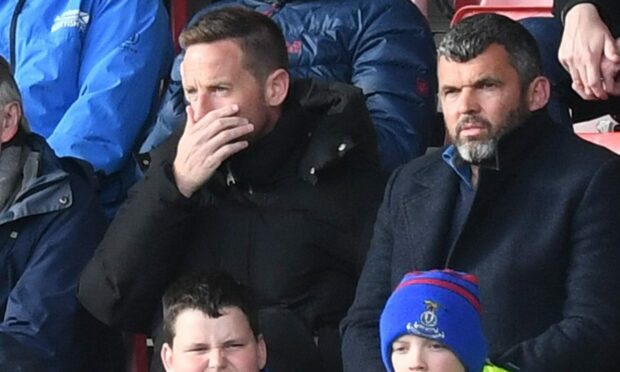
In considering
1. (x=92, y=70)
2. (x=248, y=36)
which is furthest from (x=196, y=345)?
(x=92, y=70)

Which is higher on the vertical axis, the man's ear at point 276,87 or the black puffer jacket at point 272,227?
the man's ear at point 276,87

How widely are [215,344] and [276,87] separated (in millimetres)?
984

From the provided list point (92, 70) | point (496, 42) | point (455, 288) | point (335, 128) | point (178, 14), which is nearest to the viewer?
point (455, 288)

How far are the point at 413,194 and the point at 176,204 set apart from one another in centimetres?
65

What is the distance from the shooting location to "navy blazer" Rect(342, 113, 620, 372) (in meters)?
3.56

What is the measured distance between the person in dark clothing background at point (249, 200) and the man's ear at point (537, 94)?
0.57 m

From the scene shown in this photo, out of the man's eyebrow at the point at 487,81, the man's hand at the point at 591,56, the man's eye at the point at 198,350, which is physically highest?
the man's hand at the point at 591,56

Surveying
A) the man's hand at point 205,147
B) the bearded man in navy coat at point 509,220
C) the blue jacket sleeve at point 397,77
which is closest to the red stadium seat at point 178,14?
the blue jacket sleeve at point 397,77

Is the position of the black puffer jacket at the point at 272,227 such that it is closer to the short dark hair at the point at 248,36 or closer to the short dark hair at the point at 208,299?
the short dark hair at the point at 248,36

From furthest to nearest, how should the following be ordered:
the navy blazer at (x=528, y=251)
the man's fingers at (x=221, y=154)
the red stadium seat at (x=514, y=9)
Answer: the red stadium seat at (x=514, y=9) → the man's fingers at (x=221, y=154) → the navy blazer at (x=528, y=251)

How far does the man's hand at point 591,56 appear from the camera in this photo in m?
3.59

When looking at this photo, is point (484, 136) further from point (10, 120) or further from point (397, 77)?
point (10, 120)

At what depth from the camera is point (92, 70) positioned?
17.0 feet

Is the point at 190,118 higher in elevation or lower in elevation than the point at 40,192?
higher
